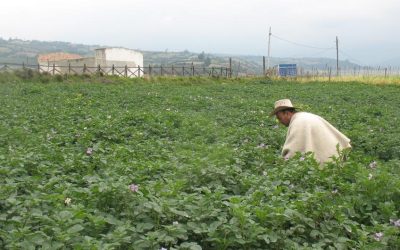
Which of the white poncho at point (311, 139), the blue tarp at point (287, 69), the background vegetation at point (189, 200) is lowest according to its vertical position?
the background vegetation at point (189, 200)

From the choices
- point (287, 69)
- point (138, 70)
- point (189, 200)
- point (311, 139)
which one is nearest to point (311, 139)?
point (311, 139)

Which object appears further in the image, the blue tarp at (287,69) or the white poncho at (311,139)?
the blue tarp at (287,69)

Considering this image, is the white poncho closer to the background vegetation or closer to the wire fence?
the background vegetation

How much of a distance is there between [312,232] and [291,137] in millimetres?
2979

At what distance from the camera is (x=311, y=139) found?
6414mm

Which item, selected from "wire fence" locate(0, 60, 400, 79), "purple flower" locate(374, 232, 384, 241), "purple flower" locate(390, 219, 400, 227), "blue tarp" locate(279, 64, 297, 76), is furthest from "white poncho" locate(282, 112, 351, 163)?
"blue tarp" locate(279, 64, 297, 76)

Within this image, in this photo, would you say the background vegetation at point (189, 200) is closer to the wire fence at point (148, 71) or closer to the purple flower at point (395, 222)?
the purple flower at point (395, 222)

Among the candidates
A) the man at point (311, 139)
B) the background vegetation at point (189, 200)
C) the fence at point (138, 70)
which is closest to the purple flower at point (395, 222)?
the background vegetation at point (189, 200)

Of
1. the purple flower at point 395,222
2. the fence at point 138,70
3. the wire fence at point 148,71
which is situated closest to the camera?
the purple flower at point 395,222

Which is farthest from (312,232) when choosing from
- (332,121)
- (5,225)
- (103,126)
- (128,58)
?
(128,58)

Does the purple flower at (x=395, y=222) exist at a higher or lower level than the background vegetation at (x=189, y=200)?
lower

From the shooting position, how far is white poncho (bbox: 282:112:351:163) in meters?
6.41

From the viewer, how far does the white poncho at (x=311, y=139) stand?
6.41m

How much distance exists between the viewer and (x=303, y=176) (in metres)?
5.23
